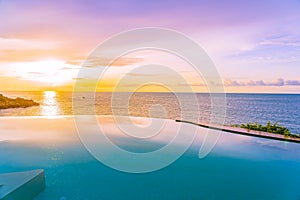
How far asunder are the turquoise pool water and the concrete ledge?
0.16 metres

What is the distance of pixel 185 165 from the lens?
4371mm

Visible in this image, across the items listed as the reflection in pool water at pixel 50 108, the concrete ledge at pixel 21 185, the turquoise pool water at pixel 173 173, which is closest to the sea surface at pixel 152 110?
the reflection in pool water at pixel 50 108

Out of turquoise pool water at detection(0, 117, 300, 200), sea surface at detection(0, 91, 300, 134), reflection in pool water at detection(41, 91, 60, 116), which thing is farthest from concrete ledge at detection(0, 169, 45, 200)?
reflection in pool water at detection(41, 91, 60, 116)

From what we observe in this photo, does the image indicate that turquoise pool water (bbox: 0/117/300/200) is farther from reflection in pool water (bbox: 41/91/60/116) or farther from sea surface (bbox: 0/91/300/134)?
reflection in pool water (bbox: 41/91/60/116)

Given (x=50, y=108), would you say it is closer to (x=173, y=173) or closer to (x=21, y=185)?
(x=173, y=173)

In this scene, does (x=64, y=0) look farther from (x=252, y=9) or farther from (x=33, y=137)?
(x=252, y=9)

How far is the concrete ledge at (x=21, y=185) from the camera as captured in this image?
266 cm

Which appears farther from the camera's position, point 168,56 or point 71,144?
point 168,56

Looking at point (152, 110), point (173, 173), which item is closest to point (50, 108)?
point (152, 110)

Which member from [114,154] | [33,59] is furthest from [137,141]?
[33,59]

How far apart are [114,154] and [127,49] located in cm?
245

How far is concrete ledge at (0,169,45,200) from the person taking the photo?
266 cm

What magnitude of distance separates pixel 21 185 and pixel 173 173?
2363 millimetres

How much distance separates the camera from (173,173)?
4016 mm
